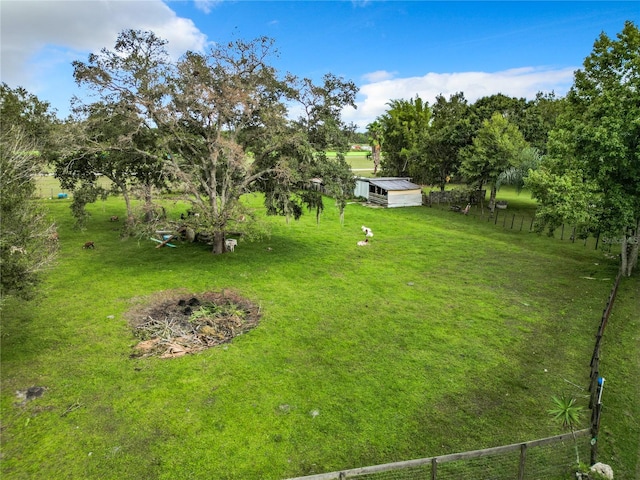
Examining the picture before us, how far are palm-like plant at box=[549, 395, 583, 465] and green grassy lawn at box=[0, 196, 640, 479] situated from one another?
0.32m

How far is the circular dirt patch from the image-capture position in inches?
475

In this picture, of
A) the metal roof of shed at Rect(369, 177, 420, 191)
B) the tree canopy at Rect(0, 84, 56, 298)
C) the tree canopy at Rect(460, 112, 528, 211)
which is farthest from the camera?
the metal roof of shed at Rect(369, 177, 420, 191)

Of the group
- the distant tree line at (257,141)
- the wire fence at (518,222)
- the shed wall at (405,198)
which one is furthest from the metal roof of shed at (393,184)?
the distant tree line at (257,141)

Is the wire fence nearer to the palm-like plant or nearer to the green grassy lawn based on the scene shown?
the green grassy lawn

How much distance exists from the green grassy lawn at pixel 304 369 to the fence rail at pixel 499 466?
56 cm

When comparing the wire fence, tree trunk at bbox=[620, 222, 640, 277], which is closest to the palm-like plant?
tree trunk at bbox=[620, 222, 640, 277]

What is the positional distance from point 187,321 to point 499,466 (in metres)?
10.5

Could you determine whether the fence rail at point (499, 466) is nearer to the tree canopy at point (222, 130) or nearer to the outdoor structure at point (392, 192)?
the tree canopy at point (222, 130)

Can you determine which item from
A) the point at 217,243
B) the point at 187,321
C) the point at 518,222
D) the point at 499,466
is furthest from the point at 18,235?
the point at 518,222

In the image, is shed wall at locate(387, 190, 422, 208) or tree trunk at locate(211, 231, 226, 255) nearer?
tree trunk at locate(211, 231, 226, 255)

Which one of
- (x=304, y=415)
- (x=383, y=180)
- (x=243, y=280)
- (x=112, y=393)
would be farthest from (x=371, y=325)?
(x=383, y=180)

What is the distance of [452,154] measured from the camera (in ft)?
133

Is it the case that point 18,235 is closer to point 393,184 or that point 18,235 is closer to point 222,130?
point 222,130

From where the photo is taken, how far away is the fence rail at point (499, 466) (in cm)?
678
